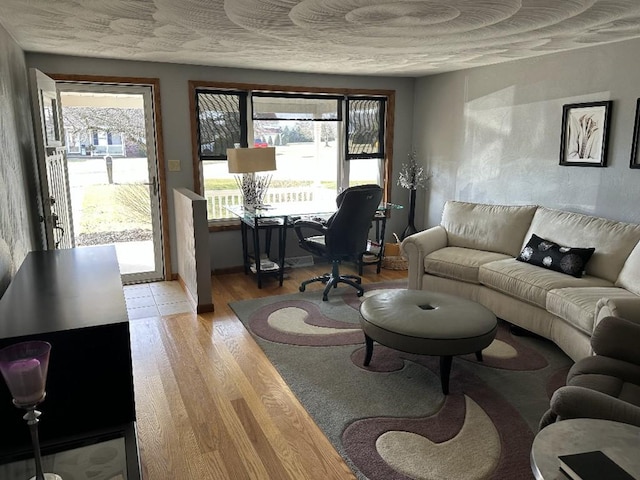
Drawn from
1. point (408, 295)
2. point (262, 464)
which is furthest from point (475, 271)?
point (262, 464)

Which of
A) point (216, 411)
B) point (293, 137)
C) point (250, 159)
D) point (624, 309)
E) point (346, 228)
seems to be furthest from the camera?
point (293, 137)

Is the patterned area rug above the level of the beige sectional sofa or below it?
below

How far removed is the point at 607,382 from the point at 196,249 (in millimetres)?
3020

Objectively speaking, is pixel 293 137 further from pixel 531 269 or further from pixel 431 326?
pixel 431 326

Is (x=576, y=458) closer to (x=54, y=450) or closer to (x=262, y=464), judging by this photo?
(x=262, y=464)

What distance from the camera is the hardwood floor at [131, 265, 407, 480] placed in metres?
2.21

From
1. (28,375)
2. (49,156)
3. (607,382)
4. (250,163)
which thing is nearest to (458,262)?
(607,382)

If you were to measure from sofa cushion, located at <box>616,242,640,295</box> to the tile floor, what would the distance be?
3.34m

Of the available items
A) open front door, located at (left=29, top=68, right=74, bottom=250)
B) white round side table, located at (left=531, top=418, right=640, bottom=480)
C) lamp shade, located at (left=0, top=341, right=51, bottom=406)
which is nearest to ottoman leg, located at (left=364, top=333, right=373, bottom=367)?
white round side table, located at (left=531, top=418, right=640, bottom=480)

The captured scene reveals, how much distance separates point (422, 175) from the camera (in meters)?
5.85

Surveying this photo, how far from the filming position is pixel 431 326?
2.76 metres

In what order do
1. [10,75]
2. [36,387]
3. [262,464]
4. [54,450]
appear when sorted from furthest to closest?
[10,75] → [262,464] → [54,450] → [36,387]

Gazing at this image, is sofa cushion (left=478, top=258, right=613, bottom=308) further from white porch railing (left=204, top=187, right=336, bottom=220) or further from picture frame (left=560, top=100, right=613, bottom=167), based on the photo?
white porch railing (left=204, top=187, right=336, bottom=220)

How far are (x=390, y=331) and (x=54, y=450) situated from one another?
5.85 feet
